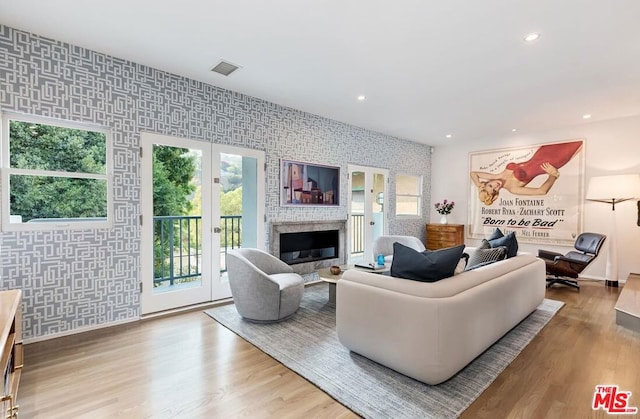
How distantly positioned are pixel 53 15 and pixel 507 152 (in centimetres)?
692

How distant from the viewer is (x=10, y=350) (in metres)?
1.62

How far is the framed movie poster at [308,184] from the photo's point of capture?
179 inches

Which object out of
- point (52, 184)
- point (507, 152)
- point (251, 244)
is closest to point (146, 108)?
point (52, 184)

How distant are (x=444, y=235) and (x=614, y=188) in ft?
9.47

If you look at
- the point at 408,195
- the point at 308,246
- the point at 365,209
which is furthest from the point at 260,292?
the point at 408,195

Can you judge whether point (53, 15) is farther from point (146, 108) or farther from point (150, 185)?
point (150, 185)

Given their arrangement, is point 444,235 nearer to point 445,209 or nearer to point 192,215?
point 445,209

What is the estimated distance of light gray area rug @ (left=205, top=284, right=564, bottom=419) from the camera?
1846 millimetres

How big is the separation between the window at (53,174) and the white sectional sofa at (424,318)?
8.65ft

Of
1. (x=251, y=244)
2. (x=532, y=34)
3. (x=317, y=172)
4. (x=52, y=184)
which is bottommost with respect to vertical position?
(x=251, y=244)

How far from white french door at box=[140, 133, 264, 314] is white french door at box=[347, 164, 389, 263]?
1.97m

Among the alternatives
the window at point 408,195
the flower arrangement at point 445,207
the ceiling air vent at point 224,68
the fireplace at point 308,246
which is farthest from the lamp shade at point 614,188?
the ceiling air vent at point 224,68

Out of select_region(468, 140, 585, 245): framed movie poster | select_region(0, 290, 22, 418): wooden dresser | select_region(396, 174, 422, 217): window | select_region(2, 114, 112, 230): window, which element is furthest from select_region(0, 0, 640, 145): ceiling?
select_region(396, 174, 422, 217): window

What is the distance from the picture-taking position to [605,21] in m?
2.36
